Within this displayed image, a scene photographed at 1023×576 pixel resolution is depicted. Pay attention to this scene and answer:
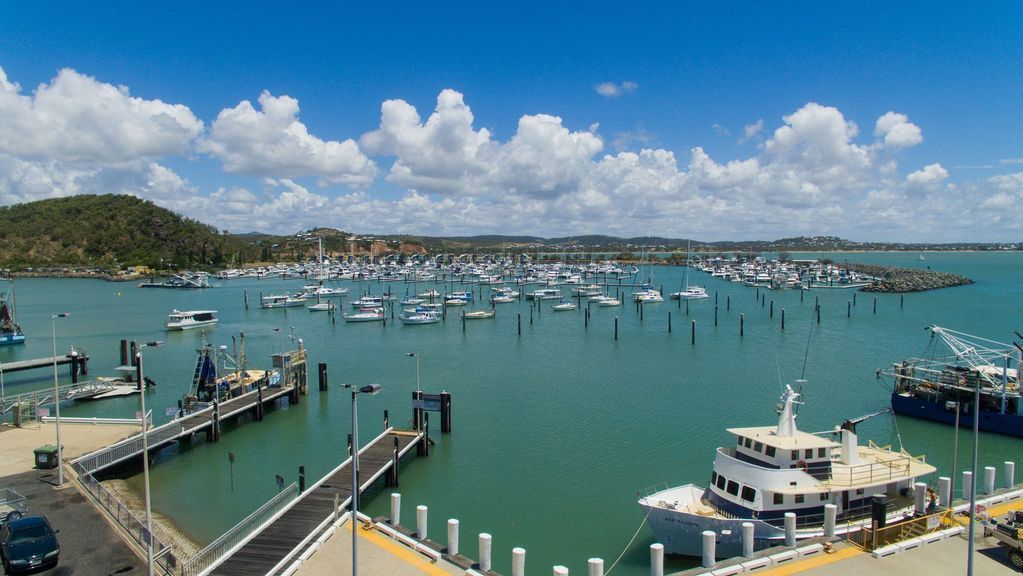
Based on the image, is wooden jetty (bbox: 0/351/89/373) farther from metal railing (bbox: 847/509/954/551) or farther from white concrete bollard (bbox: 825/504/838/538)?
metal railing (bbox: 847/509/954/551)

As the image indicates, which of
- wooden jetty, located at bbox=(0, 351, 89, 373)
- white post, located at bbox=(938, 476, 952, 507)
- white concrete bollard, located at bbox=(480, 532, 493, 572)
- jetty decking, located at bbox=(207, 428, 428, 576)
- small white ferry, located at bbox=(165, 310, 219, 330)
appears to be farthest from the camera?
small white ferry, located at bbox=(165, 310, 219, 330)

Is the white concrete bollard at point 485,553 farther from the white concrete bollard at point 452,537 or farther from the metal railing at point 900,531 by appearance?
the metal railing at point 900,531

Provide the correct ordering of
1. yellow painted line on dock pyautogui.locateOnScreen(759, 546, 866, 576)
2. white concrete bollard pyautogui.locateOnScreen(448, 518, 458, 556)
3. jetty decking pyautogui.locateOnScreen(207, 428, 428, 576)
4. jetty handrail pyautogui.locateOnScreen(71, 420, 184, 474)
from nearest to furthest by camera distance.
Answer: yellow painted line on dock pyautogui.locateOnScreen(759, 546, 866, 576), white concrete bollard pyautogui.locateOnScreen(448, 518, 458, 556), jetty decking pyautogui.locateOnScreen(207, 428, 428, 576), jetty handrail pyautogui.locateOnScreen(71, 420, 184, 474)

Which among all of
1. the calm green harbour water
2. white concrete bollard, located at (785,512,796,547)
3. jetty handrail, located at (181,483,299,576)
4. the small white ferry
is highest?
white concrete bollard, located at (785,512,796,547)

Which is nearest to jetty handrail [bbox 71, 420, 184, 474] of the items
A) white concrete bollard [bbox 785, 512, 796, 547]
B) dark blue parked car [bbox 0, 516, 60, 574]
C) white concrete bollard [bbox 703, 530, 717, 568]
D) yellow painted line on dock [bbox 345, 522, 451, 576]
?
dark blue parked car [bbox 0, 516, 60, 574]

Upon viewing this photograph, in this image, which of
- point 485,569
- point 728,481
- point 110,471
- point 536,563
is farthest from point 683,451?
point 110,471

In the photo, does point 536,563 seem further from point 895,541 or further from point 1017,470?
point 1017,470
